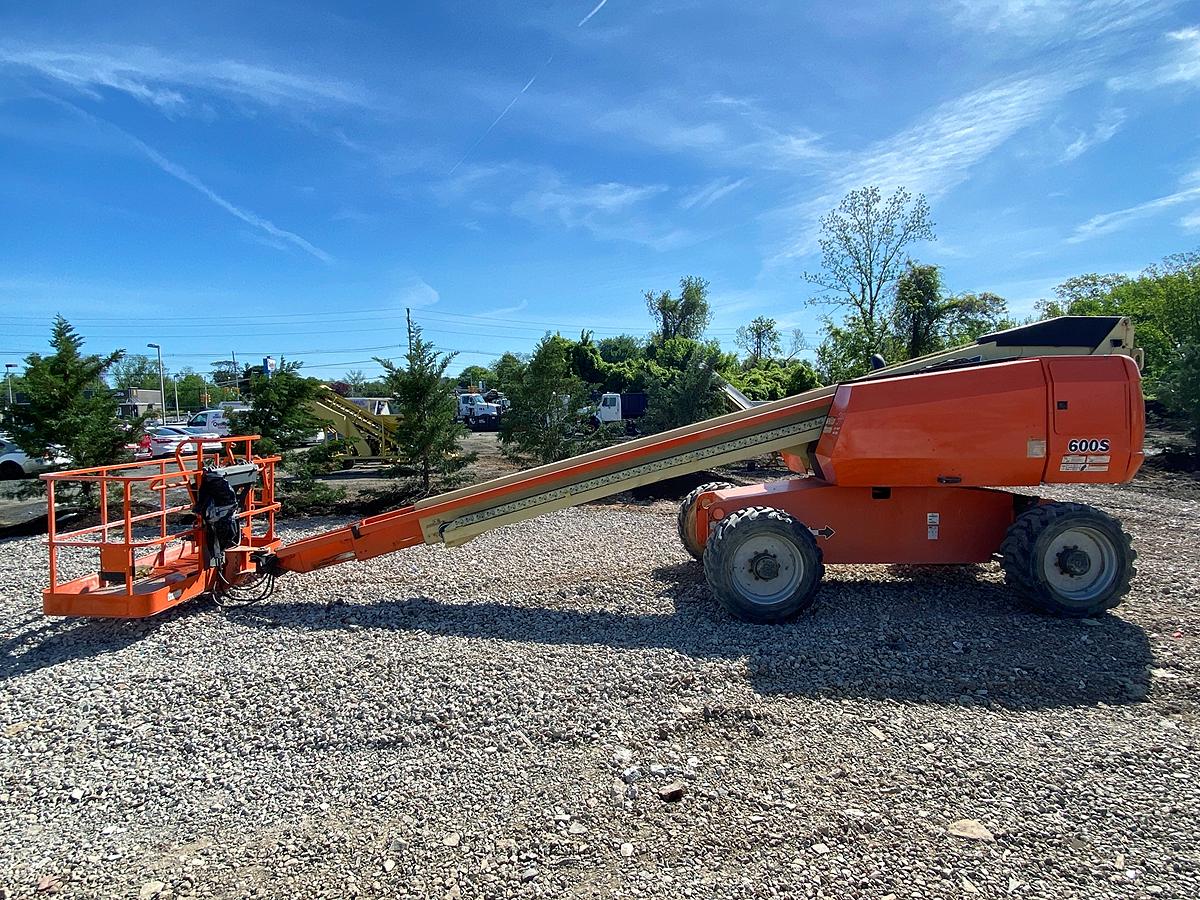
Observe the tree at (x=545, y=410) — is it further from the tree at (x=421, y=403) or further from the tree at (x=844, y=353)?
the tree at (x=844, y=353)

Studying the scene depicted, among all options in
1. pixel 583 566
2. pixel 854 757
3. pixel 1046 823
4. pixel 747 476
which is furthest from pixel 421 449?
pixel 1046 823

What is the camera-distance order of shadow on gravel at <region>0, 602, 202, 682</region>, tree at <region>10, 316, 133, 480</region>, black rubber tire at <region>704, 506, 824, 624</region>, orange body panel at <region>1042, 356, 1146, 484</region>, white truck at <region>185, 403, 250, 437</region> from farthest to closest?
white truck at <region>185, 403, 250, 437</region>
tree at <region>10, 316, 133, 480</region>
black rubber tire at <region>704, 506, 824, 624</region>
orange body panel at <region>1042, 356, 1146, 484</region>
shadow on gravel at <region>0, 602, 202, 682</region>

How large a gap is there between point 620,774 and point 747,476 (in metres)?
12.4

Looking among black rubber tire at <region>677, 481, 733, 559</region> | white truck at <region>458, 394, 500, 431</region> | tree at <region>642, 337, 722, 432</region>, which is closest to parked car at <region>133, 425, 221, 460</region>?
black rubber tire at <region>677, 481, 733, 559</region>

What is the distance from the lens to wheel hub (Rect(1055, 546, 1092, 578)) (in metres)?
6.01

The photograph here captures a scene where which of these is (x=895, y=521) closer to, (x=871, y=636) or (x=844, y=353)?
(x=871, y=636)

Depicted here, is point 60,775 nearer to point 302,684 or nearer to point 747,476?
point 302,684

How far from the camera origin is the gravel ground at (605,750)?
3.14 meters

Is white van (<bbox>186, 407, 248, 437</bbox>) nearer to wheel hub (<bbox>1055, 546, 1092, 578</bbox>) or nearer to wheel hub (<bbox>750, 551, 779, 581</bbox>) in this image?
wheel hub (<bbox>750, 551, 779, 581</bbox>)

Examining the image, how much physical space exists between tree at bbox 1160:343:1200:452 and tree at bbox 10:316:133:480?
22.6m

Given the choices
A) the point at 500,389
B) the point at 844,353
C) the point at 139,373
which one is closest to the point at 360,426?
the point at 500,389

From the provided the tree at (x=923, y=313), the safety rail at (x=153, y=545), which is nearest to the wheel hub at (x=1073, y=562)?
the safety rail at (x=153, y=545)

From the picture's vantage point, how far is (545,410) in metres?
14.3

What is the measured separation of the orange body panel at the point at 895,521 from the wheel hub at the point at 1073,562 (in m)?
0.62
